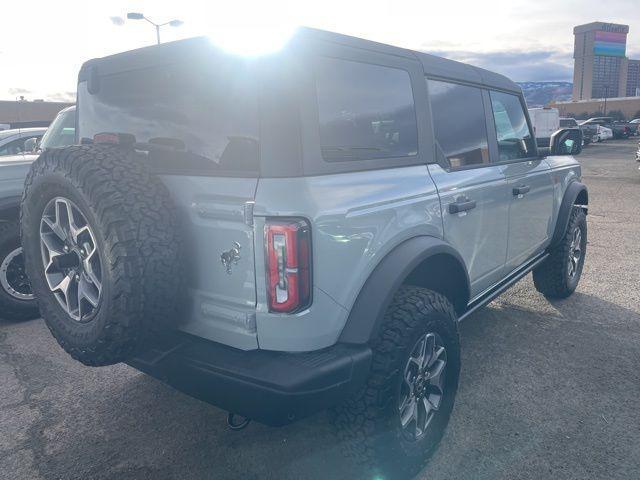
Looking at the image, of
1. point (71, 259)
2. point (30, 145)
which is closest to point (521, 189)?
point (71, 259)

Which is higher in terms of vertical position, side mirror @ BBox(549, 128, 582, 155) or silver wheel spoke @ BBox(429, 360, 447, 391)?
side mirror @ BBox(549, 128, 582, 155)

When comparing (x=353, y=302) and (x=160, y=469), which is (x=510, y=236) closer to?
(x=353, y=302)

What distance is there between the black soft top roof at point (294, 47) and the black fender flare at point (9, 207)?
201 cm

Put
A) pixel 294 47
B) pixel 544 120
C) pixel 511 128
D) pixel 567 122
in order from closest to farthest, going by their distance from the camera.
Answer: pixel 294 47
pixel 511 128
pixel 544 120
pixel 567 122

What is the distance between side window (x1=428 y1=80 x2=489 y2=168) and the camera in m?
2.98

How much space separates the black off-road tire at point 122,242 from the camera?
204 cm

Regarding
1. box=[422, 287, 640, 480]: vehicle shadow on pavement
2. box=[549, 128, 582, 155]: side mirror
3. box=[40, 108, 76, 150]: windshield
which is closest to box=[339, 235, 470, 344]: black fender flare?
box=[422, 287, 640, 480]: vehicle shadow on pavement

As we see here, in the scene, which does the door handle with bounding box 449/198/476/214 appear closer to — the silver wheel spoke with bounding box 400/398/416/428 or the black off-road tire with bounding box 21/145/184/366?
the silver wheel spoke with bounding box 400/398/416/428

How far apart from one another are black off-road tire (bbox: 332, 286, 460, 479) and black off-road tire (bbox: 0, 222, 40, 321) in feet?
11.7

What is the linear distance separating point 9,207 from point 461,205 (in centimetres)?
383

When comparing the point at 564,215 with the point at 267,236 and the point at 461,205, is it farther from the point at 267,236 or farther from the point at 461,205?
the point at 267,236

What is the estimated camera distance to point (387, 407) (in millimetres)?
2271

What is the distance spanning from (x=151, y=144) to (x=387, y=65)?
4.03 ft

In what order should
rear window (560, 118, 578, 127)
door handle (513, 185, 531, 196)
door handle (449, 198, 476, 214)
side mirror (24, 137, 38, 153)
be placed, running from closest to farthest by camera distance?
door handle (449, 198, 476, 214) < door handle (513, 185, 531, 196) < side mirror (24, 137, 38, 153) < rear window (560, 118, 578, 127)
